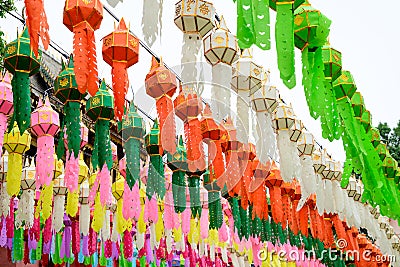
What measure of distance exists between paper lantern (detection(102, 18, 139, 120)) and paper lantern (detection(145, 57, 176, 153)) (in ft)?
1.15

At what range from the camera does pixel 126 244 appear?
19.8 ft

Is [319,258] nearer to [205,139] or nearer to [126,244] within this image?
→ [126,244]

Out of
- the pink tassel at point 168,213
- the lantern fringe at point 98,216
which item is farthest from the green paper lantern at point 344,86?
the lantern fringe at point 98,216

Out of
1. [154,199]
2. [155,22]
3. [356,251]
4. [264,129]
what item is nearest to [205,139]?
[264,129]

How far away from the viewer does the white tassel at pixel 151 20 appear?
244 cm

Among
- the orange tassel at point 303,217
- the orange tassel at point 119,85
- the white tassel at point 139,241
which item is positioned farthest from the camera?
the orange tassel at point 303,217

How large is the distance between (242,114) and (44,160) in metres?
1.61

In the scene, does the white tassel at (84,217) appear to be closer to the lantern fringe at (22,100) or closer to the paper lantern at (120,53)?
the lantern fringe at (22,100)

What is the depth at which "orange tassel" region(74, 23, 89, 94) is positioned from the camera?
2773 millimetres

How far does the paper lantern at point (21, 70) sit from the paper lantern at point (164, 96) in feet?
2.59

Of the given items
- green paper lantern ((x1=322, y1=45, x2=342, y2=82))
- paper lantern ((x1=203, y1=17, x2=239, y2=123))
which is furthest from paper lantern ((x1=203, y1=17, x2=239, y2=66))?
green paper lantern ((x1=322, y1=45, x2=342, y2=82))

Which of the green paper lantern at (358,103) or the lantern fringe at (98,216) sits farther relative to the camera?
the lantern fringe at (98,216)

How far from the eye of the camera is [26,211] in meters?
4.90

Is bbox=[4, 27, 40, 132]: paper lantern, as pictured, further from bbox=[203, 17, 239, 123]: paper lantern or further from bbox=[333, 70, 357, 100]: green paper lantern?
bbox=[333, 70, 357, 100]: green paper lantern
